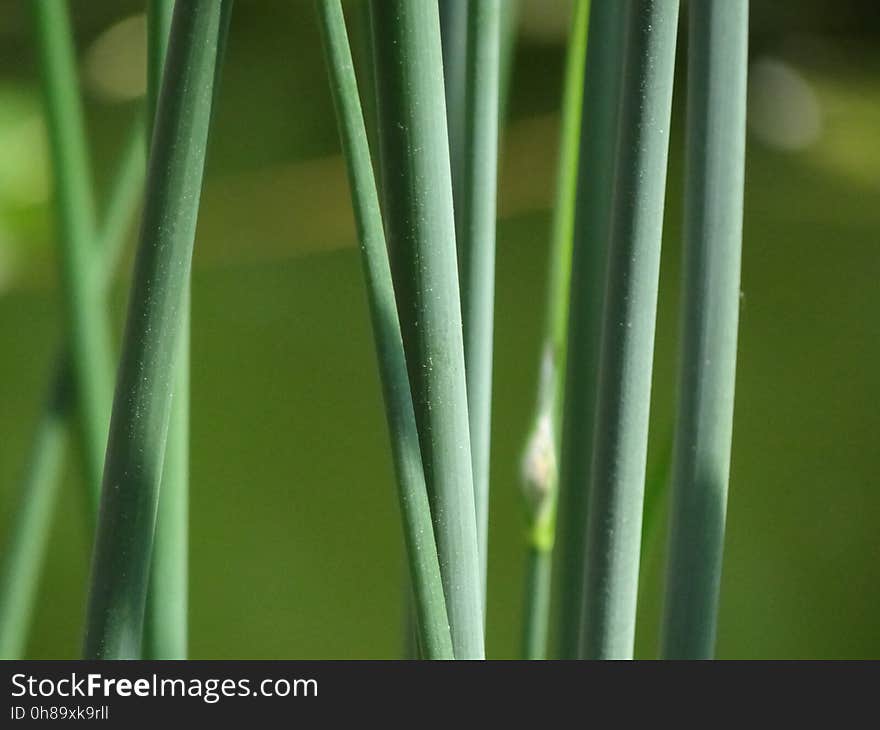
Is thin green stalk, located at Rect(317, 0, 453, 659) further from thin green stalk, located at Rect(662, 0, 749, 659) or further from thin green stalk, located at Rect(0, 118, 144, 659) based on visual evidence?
thin green stalk, located at Rect(0, 118, 144, 659)

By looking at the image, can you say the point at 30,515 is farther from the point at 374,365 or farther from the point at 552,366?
the point at 374,365

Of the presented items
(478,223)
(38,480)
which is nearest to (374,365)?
(38,480)

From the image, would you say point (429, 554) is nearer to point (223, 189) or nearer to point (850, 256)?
point (850, 256)

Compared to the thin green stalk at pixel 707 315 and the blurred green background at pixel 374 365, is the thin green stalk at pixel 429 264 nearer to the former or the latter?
the thin green stalk at pixel 707 315

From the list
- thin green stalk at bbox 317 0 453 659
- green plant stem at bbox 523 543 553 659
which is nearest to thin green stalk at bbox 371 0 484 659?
thin green stalk at bbox 317 0 453 659

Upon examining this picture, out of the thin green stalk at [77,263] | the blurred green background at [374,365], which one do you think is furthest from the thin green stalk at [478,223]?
the blurred green background at [374,365]
